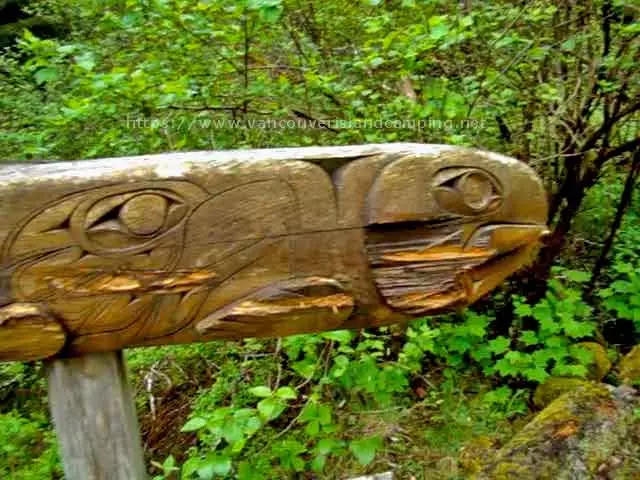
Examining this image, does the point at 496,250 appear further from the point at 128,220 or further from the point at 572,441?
the point at 572,441

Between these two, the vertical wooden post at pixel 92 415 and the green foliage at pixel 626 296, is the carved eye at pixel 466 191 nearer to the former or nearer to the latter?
the vertical wooden post at pixel 92 415

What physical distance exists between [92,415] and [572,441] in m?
1.58

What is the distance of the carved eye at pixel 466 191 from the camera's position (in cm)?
125

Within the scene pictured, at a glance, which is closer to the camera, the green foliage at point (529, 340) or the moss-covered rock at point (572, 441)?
the moss-covered rock at point (572, 441)

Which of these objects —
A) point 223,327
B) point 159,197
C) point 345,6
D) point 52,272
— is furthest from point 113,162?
point 345,6

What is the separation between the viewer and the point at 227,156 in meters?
1.19

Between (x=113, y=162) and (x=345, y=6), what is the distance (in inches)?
92.1

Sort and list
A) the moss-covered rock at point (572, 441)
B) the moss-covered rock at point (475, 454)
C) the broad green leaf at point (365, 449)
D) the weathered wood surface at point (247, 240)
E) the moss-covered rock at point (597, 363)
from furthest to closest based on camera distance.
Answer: the moss-covered rock at point (597, 363) → the moss-covered rock at point (475, 454) → the moss-covered rock at point (572, 441) → the broad green leaf at point (365, 449) → the weathered wood surface at point (247, 240)

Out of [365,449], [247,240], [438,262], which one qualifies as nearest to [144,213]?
[247,240]

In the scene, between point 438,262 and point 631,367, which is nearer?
point 438,262

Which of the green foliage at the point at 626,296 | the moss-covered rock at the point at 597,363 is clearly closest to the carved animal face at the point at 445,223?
the moss-covered rock at the point at 597,363

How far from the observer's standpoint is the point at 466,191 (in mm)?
1263

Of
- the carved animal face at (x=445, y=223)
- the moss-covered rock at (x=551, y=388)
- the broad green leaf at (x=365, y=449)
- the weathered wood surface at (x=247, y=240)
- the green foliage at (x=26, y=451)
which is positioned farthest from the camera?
the moss-covered rock at (x=551, y=388)

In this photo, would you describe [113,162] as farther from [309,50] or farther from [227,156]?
[309,50]
